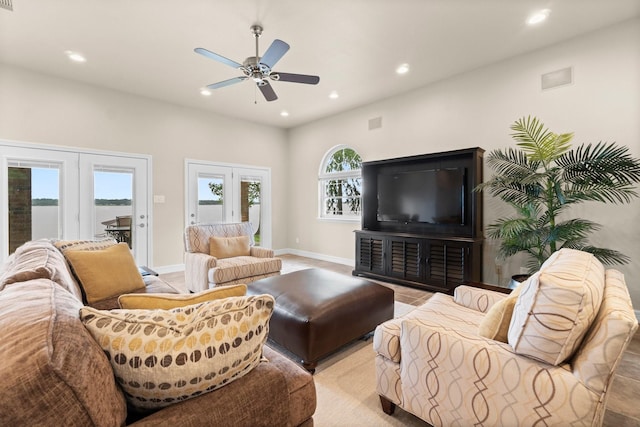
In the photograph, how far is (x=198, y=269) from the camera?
336 centimetres

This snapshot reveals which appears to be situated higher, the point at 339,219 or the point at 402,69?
the point at 402,69

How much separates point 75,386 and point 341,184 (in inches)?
215

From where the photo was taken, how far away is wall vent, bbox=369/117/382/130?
16.4 feet

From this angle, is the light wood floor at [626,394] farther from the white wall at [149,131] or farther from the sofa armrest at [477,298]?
the white wall at [149,131]

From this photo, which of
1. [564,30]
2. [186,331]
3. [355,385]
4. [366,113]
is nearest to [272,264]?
[355,385]

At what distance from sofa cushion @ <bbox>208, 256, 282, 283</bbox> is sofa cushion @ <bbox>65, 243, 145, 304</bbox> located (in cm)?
93

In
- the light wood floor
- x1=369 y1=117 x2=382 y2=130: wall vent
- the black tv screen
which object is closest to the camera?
the light wood floor

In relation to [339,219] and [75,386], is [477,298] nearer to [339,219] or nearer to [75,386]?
[75,386]

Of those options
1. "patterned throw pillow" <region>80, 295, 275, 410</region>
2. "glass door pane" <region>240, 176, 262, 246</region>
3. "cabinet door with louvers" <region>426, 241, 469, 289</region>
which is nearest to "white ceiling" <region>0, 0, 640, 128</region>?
"glass door pane" <region>240, 176, 262, 246</region>

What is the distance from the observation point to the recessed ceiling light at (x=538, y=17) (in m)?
2.72

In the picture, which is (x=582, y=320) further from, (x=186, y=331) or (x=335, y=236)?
(x=335, y=236)

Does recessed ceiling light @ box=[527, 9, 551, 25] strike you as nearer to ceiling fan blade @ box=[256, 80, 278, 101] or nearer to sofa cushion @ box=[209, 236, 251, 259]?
ceiling fan blade @ box=[256, 80, 278, 101]

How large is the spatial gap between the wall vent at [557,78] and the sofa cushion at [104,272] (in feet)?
15.5

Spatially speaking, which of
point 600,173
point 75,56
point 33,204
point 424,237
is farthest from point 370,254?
point 33,204
